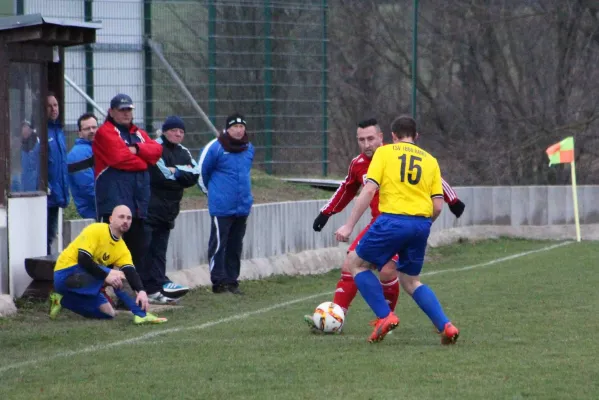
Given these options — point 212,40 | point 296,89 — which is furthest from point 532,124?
point 212,40

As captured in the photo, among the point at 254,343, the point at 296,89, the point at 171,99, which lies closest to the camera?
the point at 254,343

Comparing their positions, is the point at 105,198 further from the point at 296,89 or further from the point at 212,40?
the point at 296,89

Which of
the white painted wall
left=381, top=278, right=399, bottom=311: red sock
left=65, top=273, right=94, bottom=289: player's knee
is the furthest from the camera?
the white painted wall

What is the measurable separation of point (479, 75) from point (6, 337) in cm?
2687

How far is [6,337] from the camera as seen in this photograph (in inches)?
398

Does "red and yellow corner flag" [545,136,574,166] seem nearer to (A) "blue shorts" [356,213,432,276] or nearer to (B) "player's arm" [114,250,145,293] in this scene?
(B) "player's arm" [114,250,145,293]

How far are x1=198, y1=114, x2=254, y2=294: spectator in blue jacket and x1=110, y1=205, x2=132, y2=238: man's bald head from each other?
109 inches

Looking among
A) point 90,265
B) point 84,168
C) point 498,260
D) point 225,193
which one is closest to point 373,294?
point 90,265

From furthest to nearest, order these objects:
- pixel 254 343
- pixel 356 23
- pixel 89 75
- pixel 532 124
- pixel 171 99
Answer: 1. pixel 356 23
2. pixel 532 124
3. pixel 171 99
4. pixel 89 75
5. pixel 254 343

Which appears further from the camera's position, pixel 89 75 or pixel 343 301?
pixel 89 75

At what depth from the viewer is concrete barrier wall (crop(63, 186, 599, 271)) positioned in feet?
48.4

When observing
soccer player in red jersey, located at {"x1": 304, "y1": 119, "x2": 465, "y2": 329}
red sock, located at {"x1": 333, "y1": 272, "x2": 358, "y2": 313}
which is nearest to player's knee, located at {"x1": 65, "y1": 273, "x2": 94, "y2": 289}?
soccer player in red jersey, located at {"x1": 304, "y1": 119, "x2": 465, "y2": 329}

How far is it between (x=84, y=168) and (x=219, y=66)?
7.83 meters

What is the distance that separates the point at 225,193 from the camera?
13.9 m
